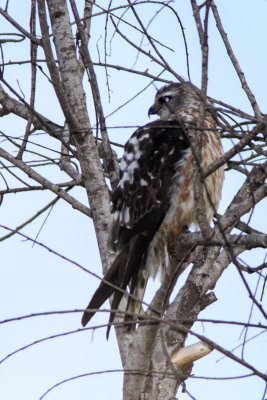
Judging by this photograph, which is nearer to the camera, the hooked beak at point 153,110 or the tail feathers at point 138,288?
the tail feathers at point 138,288

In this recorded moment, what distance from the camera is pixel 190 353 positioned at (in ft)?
12.0

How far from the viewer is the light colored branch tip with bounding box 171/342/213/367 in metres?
3.62

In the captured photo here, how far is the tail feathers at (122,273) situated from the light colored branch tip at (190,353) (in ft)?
1.29

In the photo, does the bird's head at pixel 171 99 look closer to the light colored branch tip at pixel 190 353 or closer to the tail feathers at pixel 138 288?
the tail feathers at pixel 138 288

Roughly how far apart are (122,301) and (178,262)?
804 mm

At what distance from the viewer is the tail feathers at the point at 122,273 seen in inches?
142

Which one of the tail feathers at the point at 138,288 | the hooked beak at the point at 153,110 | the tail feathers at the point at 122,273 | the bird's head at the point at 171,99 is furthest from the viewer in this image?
the hooked beak at the point at 153,110

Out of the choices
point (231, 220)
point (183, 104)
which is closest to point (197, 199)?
point (231, 220)

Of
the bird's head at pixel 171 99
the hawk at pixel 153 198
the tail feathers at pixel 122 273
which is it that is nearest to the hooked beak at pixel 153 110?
the bird's head at pixel 171 99

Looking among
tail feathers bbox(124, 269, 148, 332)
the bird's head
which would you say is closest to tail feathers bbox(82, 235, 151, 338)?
tail feathers bbox(124, 269, 148, 332)

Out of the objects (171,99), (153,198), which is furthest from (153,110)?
(153,198)

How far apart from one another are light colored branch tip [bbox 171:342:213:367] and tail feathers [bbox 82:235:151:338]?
392 millimetres

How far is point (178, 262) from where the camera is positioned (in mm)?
3340

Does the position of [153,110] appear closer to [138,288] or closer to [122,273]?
[138,288]
